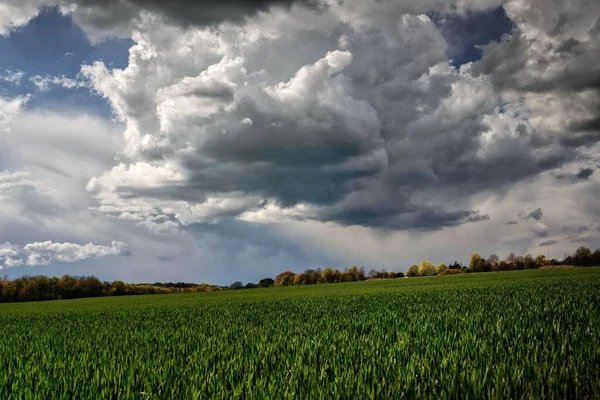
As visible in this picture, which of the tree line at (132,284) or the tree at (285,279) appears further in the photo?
the tree at (285,279)

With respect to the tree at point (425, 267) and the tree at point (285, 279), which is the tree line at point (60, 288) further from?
the tree at point (425, 267)

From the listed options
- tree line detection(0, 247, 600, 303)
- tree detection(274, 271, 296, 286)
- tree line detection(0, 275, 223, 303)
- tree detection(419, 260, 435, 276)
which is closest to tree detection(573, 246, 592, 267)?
tree line detection(0, 247, 600, 303)

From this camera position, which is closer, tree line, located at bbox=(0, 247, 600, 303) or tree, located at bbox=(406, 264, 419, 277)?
tree line, located at bbox=(0, 247, 600, 303)

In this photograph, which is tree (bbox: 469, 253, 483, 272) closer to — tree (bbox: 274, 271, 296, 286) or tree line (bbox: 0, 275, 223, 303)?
tree (bbox: 274, 271, 296, 286)

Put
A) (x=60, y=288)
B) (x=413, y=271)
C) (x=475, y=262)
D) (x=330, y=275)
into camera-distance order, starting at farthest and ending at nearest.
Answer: (x=413, y=271) → (x=330, y=275) → (x=475, y=262) → (x=60, y=288)

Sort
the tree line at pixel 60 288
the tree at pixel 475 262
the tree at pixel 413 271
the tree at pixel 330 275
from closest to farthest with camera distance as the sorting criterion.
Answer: the tree line at pixel 60 288
the tree at pixel 475 262
the tree at pixel 330 275
the tree at pixel 413 271

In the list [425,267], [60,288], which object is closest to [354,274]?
[425,267]

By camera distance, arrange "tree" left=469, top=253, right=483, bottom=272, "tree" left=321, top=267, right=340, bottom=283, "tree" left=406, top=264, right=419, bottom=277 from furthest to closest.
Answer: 1. "tree" left=406, top=264, right=419, bottom=277
2. "tree" left=321, top=267, right=340, bottom=283
3. "tree" left=469, top=253, right=483, bottom=272

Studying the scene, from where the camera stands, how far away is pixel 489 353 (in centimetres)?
652

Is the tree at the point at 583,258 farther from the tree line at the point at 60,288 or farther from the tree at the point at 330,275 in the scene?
the tree line at the point at 60,288

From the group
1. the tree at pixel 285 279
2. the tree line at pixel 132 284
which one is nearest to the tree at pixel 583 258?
the tree line at pixel 132 284

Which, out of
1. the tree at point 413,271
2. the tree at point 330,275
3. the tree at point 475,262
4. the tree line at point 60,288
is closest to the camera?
the tree line at point 60,288

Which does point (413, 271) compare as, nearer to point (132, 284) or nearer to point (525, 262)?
point (525, 262)

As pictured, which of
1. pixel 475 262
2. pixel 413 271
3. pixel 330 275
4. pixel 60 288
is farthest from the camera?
pixel 413 271
